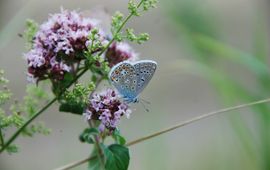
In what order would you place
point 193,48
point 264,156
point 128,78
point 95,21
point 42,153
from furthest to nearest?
1. point 42,153
2. point 193,48
3. point 264,156
4. point 95,21
5. point 128,78

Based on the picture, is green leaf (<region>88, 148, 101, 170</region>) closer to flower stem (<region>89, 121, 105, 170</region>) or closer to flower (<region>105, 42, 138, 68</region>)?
flower stem (<region>89, 121, 105, 170</region>)

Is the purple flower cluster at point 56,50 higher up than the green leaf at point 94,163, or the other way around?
the purple flower cluster at point 56,50

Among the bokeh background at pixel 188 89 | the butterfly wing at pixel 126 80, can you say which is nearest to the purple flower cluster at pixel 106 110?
the butterfly wing at pixel 126 80

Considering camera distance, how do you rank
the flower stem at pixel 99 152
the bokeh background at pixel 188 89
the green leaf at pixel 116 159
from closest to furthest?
the green leaf at pixel 116 159 → the flower stem at pixel 99 152 → the bokeh background at pixel 188 89

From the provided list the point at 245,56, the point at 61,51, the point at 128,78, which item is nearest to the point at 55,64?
the point at 61,51

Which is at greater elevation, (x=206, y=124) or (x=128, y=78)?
(x=206, y=124)

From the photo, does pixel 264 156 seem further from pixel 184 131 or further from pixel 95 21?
pixel 184 131

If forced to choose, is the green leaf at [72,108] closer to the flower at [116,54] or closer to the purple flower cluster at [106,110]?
the purple flower cluster at [106,110]

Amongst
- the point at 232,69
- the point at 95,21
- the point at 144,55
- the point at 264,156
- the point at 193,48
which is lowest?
the point at 264,156

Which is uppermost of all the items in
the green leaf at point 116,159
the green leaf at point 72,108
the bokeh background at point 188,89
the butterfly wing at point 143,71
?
the bokeh background at point 188,89
